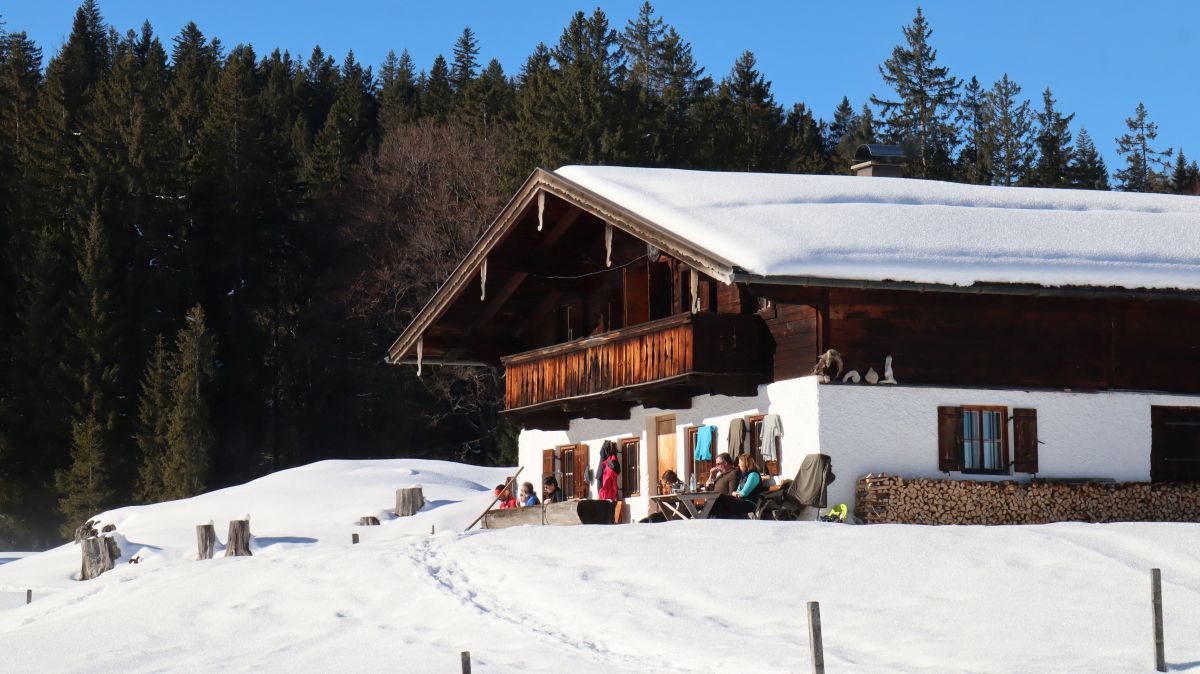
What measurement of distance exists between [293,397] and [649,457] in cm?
3216

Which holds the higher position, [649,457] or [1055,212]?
[1055,212]

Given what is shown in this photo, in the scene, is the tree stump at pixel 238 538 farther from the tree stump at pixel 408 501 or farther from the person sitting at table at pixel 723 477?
the person sitting at table at pixel 723 477

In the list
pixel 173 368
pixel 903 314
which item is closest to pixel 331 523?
pixel 903 314

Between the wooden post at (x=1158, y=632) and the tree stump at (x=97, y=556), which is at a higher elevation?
the wooden post at (x=1158, y=632)

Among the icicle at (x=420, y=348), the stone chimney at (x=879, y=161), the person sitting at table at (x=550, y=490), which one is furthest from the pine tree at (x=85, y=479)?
the stone chimney at (x=879, y=161)

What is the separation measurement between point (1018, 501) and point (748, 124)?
40.4 m

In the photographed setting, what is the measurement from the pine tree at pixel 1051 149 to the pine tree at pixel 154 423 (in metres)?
37.0

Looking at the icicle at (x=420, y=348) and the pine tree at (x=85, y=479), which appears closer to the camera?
the icicle at (x=420, y=348)

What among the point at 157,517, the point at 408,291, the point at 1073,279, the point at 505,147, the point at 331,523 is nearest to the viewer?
the point at 1073,279

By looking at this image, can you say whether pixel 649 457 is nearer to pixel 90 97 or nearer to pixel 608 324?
pixel 608 324

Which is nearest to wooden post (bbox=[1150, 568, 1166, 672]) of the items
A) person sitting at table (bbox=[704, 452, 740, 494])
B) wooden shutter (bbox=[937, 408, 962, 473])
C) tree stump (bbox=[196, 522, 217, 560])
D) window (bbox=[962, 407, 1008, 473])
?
person sitting at table (bbox=[704, 452, 740, 494])

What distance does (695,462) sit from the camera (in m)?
24.0

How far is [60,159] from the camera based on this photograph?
5553cm

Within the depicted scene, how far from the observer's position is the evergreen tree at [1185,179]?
70831 millimetres
